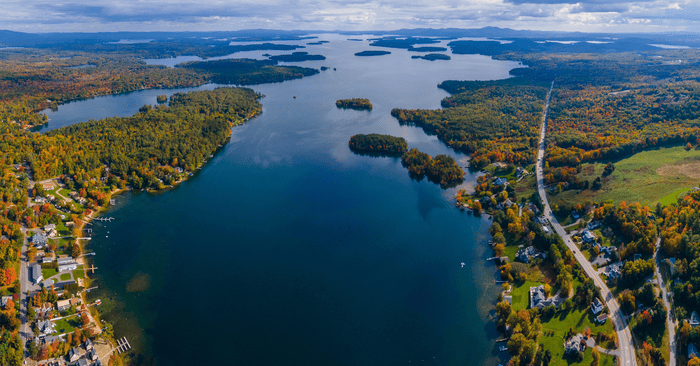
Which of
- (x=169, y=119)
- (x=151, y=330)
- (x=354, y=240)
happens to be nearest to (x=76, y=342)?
(x=151, y=330)

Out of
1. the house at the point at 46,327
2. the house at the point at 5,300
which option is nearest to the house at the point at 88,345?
the house at the point at 46,327

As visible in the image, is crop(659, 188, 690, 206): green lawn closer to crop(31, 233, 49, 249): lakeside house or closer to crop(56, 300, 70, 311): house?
crop(56, 300, 70, 311): house

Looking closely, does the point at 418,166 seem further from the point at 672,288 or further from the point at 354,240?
the point at 672,288

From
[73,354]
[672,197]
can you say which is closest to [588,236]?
[672,197]

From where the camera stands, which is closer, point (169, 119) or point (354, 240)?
point (354, 240)

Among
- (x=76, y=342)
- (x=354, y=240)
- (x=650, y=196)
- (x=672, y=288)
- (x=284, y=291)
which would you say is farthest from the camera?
(x=650, y=196)

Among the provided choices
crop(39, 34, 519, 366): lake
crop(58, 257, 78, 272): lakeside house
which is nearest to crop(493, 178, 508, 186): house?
crop(39, 34, 519, 366): lake

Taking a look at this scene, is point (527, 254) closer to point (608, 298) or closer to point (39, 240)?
point (608, 298)
